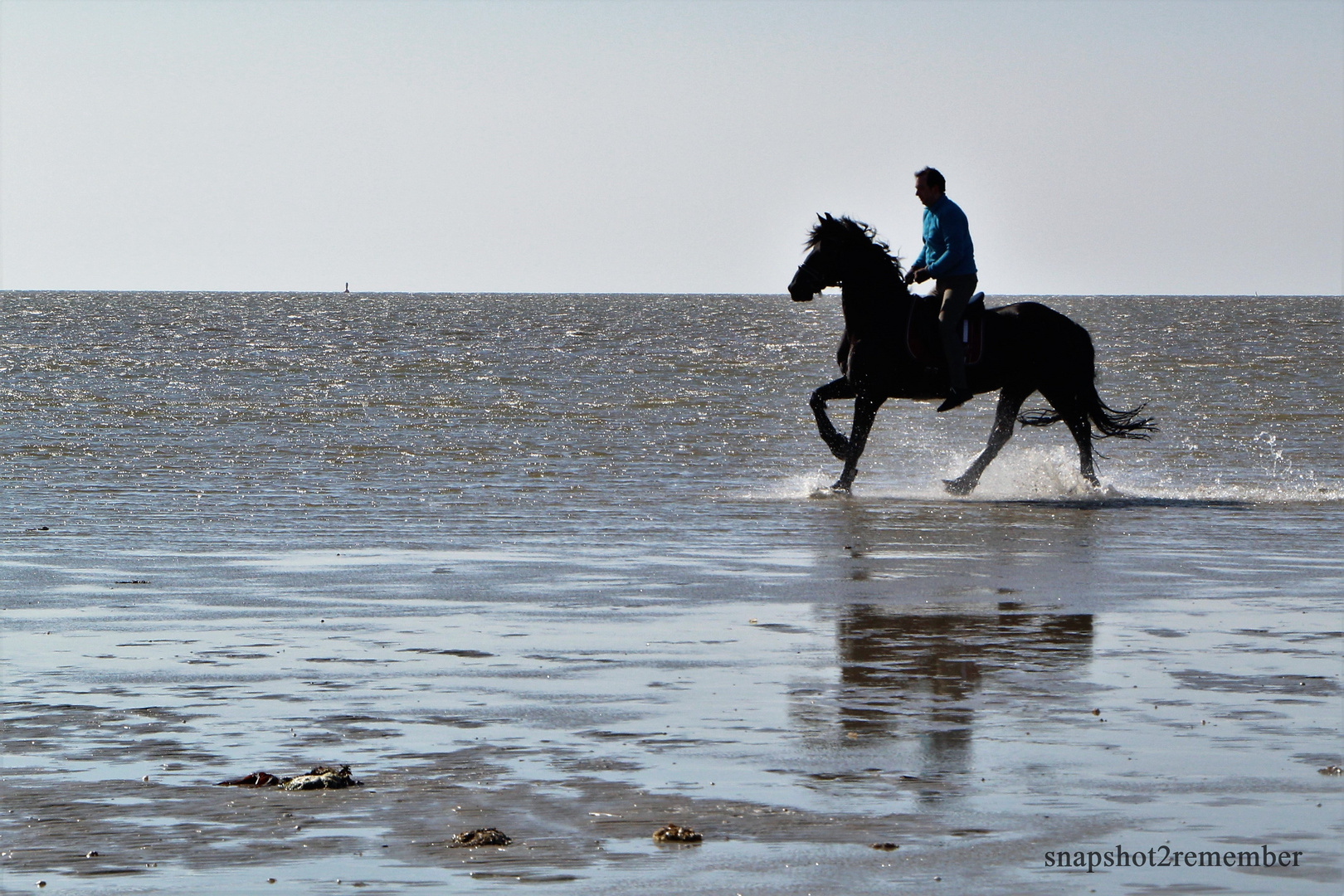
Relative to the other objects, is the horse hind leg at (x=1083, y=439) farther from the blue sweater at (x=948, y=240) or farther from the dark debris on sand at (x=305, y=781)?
the dark debris on sand at (x=305, y=781)

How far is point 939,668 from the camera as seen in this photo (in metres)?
6.58

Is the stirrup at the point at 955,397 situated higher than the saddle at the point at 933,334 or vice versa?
the saddle at the point at 933,334

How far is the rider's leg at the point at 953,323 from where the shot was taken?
1511 cm

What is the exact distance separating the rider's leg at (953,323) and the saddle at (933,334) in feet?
0.25

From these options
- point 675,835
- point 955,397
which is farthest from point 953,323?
point 675,835

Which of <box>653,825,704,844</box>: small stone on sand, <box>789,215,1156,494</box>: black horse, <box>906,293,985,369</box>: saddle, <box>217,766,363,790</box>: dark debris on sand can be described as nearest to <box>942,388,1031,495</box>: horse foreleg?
<box>789,215,1156,494</box>: black horse

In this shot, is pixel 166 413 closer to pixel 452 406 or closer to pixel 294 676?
pixel 452 406

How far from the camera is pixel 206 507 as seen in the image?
1370 cm

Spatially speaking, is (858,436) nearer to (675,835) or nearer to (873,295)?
(873,295)

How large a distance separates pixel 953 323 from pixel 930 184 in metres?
1.10

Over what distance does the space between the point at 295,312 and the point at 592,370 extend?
226ft

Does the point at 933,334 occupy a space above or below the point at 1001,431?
above

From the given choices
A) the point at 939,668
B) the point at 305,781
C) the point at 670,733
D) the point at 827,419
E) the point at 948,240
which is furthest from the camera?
the point at 827,419

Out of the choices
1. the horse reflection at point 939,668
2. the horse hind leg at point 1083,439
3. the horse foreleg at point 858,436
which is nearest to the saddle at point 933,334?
the horse foreleg at point 858,436
